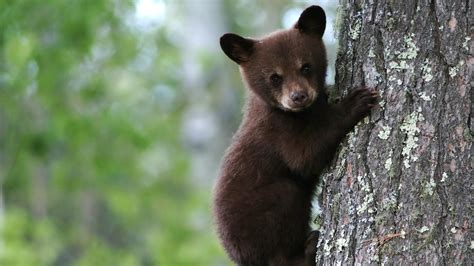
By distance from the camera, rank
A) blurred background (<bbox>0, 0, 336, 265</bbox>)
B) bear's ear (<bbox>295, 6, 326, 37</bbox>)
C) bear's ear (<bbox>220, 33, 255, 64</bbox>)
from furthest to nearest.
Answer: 1. blurred background (<bbox>0, 0, 336, 265</bbox>)
2. bear's ear (<bbox>220, 33, 255, 64</bbox>)
3. bear's ear (<bbox>295, 6, 326, 37</bbox>)

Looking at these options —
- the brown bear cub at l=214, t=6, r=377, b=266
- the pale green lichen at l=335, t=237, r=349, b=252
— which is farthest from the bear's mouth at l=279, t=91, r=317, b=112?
the pale green lichen at l=335, t=237, r=349, b=252

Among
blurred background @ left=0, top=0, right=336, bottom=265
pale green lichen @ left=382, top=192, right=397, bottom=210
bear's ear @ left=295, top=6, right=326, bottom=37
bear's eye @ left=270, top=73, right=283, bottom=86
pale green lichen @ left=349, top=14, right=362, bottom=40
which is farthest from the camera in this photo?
blurred background @ left=0, top=0, right=336, bottom=265

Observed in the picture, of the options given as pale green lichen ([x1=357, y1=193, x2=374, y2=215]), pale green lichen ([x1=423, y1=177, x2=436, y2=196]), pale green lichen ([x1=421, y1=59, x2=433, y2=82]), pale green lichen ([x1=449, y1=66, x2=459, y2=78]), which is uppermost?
pale green lichen ([x1=421, y1=59, x2=433, y2=82])

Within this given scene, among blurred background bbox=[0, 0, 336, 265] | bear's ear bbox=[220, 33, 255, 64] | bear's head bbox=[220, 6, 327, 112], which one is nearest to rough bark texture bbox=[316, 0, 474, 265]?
bear's head bbox=[220, 6, 327, 112]

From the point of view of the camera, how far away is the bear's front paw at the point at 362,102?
434 centimetres

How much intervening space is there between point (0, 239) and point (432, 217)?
10302mm

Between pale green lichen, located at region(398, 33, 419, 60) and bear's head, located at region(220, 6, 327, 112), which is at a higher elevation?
bear's head, located at region(220, 6, 327, 112)

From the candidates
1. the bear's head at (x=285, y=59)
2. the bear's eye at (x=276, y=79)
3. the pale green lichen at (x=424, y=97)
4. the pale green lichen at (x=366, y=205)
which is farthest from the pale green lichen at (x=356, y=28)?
the bear's eye at (x=276, y=79)

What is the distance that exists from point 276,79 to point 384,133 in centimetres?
141

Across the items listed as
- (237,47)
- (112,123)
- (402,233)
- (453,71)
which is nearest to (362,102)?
(453,71)

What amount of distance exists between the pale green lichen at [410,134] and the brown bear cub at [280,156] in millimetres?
589

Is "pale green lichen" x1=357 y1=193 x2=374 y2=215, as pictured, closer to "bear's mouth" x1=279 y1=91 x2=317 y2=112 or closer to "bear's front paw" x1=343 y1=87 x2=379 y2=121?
"bear's front paw" x1=343 y1=87 x2=379 y2=121

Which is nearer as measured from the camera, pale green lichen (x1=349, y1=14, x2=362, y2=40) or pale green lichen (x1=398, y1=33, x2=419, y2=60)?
pale green lichen (x1=398, y1=33, x2=419, y2=60)

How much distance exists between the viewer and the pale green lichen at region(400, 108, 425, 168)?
13.5 feet
